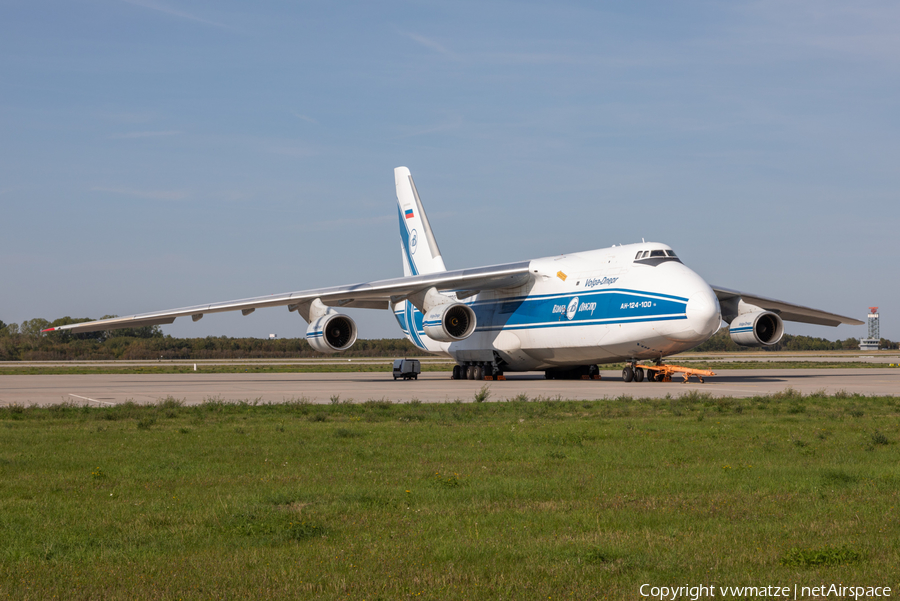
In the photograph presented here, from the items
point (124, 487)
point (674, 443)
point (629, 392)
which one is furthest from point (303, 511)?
point (629, 392)

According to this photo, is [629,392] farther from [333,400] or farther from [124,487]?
[124,487]

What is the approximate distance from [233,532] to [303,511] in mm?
837

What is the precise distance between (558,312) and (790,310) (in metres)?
10.3

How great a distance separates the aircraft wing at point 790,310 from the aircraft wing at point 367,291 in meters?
7.58

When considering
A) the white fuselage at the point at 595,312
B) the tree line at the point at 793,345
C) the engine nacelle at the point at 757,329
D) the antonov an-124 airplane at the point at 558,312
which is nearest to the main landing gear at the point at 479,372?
the antonov an-124 airplane at the point at 558,312

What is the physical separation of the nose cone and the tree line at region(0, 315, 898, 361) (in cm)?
5706

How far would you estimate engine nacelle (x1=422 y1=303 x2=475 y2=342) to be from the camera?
3014 cm

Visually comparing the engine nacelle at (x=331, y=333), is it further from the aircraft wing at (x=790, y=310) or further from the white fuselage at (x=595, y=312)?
the aircraft wing at (x=790, y=310)

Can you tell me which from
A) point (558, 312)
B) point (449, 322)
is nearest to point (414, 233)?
point (449, 322)

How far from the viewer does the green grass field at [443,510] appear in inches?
213

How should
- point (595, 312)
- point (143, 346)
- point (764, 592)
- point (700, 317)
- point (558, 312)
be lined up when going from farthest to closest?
point (143, 346) → point (558, 312) → point (595, 312) → point (700, 317) → point (764, 592)

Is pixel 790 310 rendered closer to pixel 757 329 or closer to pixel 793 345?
pixel 757 329

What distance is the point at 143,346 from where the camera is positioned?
8956cm

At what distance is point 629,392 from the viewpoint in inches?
918
